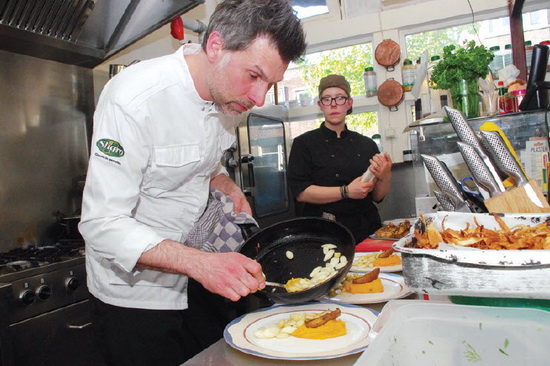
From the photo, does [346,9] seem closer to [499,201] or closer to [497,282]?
[499,201]

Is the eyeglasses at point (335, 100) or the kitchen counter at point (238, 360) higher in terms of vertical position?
the eyeglasses at point (335, 100)

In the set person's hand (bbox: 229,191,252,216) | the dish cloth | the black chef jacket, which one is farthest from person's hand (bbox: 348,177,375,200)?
the dish cloth

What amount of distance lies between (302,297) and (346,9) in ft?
11.8

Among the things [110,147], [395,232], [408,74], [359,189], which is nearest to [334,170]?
[359,189]

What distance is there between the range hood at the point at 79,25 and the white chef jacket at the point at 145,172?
4.96 feet

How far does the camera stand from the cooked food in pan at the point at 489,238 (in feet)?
2.63

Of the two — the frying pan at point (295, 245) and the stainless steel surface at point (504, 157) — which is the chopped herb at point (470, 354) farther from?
the stainless steel surface at point (504, 157)

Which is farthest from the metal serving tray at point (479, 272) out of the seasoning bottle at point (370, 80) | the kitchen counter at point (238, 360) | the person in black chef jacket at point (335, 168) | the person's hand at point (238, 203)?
the seasoning bottle at point (370, 80)

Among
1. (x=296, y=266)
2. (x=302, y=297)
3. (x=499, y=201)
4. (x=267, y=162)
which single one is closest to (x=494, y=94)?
(x=499, y=201)

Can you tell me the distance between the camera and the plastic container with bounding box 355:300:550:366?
2.07 feet

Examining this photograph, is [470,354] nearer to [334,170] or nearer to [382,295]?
[382,295]

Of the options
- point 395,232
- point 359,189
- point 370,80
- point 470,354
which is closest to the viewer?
point 470,354

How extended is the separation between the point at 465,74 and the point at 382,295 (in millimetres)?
1188

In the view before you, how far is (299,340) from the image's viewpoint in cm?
96
